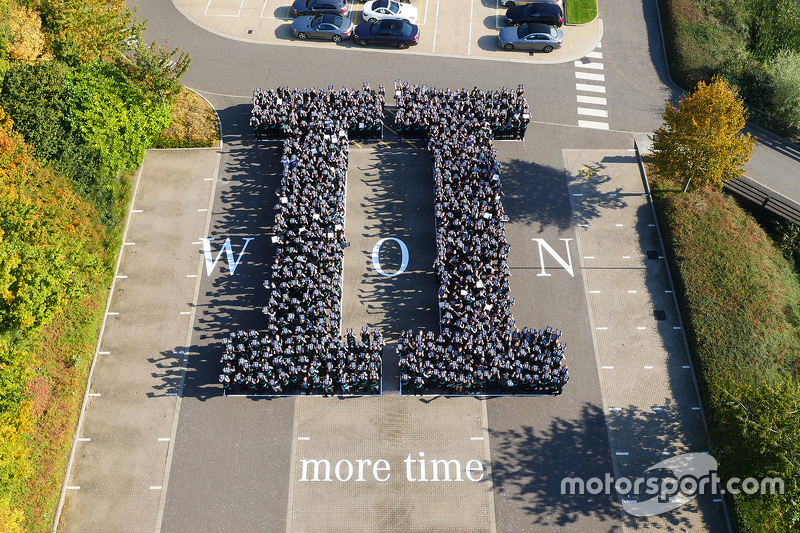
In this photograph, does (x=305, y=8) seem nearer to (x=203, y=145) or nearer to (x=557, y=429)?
(x=203, y=145)

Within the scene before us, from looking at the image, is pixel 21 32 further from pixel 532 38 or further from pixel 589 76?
pixel 589 76

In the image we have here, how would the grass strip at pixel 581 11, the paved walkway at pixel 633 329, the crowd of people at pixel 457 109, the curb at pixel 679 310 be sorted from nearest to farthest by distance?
1. the curb at pixel 679 310
2. the paved walkway at pixel 633 329
3. the crowd of people at pixel 457 109
4. the grass strip at pixel 581 11

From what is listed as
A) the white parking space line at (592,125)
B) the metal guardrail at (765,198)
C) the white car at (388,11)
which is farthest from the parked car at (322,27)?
the metal guardrail at (765,198)

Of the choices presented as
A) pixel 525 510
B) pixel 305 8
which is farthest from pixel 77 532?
pixel 305 8

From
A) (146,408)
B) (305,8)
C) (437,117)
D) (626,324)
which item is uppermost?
(305,8)

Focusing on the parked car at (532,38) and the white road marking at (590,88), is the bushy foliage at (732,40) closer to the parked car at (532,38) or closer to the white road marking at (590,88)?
the white road marking at (590,88)

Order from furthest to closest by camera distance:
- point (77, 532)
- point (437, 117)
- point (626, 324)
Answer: point (437, 117) → point (626, 324) → point (77, 532)
